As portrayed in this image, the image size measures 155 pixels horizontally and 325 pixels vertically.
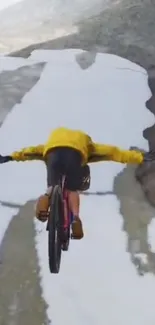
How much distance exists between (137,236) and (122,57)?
14549 mm

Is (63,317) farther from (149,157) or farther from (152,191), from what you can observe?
(152,191)

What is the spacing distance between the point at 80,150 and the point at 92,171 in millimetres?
8740

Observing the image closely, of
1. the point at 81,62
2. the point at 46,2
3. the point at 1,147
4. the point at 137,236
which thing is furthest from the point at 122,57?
the point at 46,2

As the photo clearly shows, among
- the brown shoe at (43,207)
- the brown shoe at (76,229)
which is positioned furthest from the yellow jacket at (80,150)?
the brown shoe at (76,229)

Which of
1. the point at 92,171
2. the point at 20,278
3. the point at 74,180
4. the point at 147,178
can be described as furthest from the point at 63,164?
the point at 92,171

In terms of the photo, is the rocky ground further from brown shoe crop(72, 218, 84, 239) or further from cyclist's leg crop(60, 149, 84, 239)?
cyclist's leg crop(60, 149, 84, 239)

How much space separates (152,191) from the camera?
51.3 ft

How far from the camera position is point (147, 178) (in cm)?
1641

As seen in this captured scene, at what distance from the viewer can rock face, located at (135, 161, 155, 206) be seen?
15508 mm

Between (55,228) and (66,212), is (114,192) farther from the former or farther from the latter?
(55,228)

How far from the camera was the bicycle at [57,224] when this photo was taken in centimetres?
786

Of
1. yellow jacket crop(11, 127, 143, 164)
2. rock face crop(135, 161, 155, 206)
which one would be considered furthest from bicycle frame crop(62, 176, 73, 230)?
rock face crop(135, 161, 155, 206)

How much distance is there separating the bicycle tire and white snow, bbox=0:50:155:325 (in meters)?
3.08

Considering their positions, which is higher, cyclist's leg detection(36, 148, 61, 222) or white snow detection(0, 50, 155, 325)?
cyclist's leg detection(36, 148, 61, 222)
